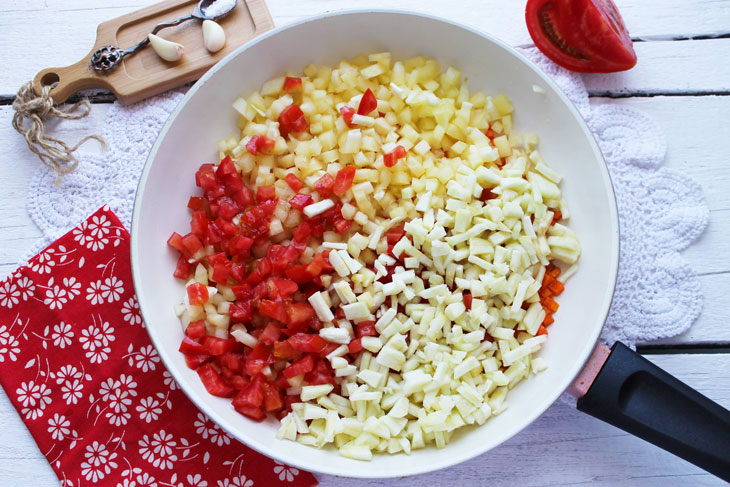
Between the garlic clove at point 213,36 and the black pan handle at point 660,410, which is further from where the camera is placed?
the garlic clove at point 213,36

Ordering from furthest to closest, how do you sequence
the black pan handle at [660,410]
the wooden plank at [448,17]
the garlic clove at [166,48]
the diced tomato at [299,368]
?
the wooden plank at [448,17] < the garlic clove at [166,48] < the diced tomato at [299,368] < the black pan handle at [660,410]

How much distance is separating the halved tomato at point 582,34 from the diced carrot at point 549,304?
0.63 metres

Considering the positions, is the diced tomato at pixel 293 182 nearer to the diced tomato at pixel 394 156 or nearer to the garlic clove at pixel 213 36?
the diced tomato at pixel 394 156

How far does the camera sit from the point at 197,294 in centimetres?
146

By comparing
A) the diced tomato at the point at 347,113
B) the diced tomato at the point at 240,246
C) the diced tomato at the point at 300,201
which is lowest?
the diced tomato at the point at 240,246

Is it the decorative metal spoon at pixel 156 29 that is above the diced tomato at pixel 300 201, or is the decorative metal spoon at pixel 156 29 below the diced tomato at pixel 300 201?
above

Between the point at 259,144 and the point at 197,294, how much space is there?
15.2 inches

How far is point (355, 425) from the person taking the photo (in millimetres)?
1410

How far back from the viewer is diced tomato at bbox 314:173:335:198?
1.46 metres

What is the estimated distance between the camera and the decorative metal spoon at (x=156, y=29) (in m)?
1.65

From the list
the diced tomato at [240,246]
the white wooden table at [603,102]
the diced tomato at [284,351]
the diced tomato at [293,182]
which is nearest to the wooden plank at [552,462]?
the white wooden table at [603,102]

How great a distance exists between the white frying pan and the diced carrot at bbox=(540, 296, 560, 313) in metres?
0.02

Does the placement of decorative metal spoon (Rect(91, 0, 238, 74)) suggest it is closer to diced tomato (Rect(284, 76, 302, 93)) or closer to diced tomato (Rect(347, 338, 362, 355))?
diced tomato (Rect(284, 76, 302, 93))

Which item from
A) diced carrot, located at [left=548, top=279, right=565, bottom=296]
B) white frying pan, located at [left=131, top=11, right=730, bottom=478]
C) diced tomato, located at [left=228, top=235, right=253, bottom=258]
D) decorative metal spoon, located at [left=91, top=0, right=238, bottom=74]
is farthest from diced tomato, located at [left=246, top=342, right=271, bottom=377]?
decorative metal spoon, located at [left=91, top=0, right=238, bottom=74]
